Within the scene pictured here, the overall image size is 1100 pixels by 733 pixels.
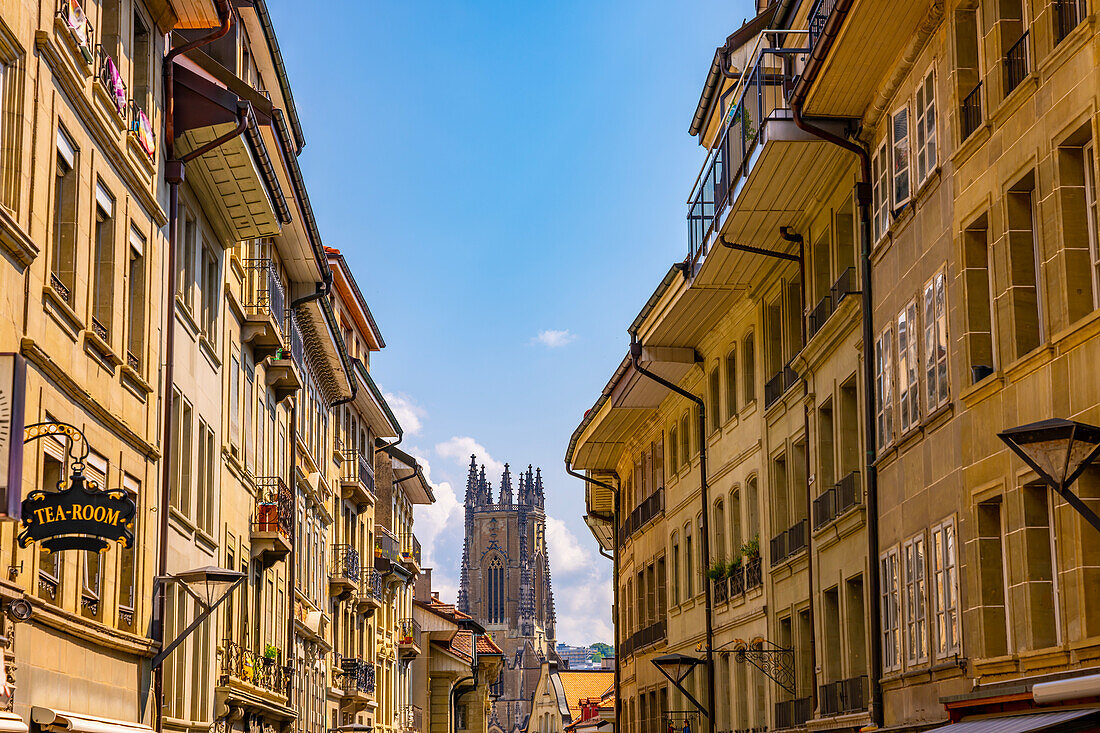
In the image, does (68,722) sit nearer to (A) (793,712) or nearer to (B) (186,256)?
(B) (186,256)

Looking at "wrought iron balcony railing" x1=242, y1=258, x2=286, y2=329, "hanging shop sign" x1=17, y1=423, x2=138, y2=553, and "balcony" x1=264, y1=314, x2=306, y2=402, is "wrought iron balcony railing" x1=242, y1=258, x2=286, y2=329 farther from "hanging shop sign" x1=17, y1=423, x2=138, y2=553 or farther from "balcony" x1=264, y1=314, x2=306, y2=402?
"hanging shop sign" x1=17, y1=423, x2=138, y2=553

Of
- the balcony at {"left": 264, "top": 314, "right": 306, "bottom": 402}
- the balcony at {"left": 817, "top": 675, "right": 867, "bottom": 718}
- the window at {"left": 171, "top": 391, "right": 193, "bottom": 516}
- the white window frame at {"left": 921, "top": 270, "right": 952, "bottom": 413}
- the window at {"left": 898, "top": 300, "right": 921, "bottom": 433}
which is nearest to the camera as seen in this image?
the white window frame at {"left": 921, "top": 270, "right": 952, "bottom": 413}

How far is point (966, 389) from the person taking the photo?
714 inches

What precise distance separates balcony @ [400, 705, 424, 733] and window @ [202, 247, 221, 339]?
40.6 meters

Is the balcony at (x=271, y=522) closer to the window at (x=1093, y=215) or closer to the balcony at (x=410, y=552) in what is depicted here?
the window at (x=1093, y=215)

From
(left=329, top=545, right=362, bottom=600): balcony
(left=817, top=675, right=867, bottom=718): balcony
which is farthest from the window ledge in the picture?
(left=329, top=545, right=362, bottom=600): balcony

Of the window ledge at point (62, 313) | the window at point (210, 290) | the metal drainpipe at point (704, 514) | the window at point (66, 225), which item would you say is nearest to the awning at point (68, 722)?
the window ledge at point (62, 313)

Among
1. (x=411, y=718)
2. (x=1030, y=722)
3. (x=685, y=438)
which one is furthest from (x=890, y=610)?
(x=411, y=718)

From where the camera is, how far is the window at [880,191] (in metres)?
22.5

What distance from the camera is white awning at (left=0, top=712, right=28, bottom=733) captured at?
1428cm

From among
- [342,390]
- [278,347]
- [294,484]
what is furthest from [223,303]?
[342,390]

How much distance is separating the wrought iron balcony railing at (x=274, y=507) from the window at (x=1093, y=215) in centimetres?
2206

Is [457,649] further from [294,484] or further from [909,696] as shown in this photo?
[909,696]

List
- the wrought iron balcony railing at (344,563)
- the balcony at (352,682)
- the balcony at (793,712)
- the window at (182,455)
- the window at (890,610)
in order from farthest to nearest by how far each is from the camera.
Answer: the balcony at (352,682), the wrought iron balcony railing at (344,563), the balcony at (793,712), the window at (182,455), the window at (890,610)
